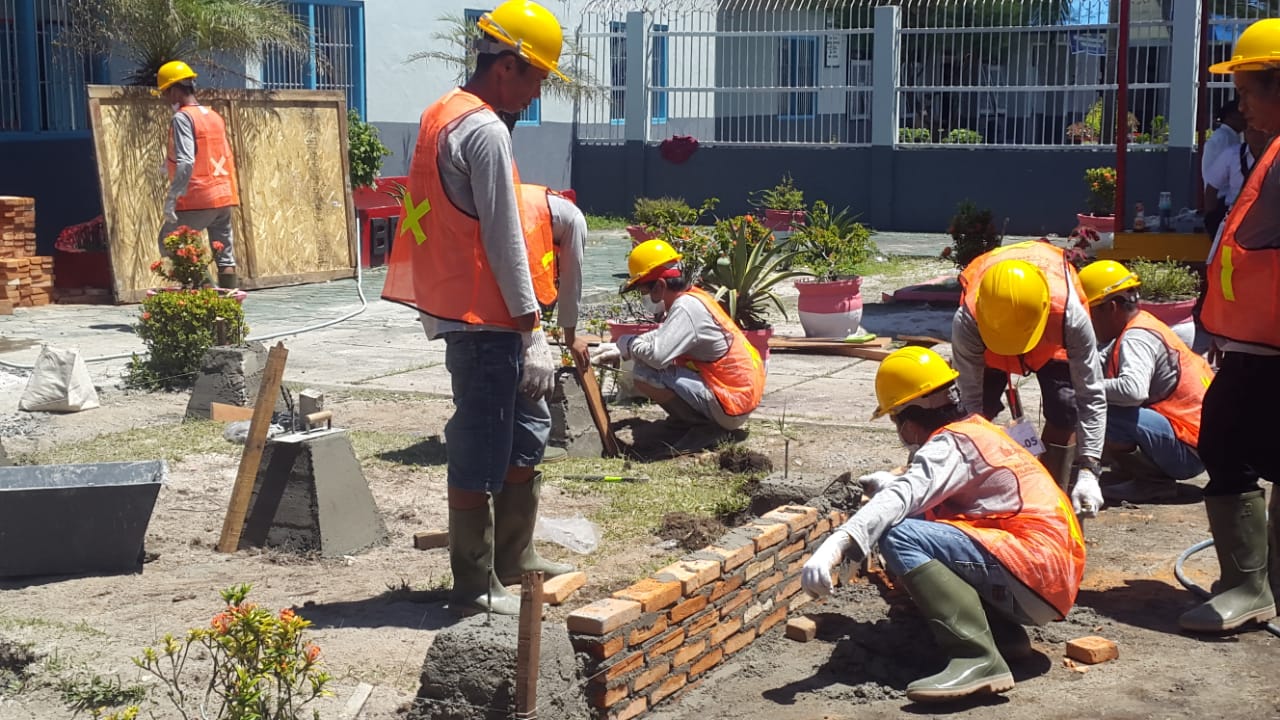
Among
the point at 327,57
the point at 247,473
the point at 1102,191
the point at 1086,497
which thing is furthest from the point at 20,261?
the point at 1102,191

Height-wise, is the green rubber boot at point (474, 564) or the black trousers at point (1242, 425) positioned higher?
the black trousers at point (1242, 425)

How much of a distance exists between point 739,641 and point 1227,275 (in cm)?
212

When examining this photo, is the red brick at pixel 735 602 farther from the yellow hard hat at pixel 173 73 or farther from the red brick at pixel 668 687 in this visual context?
the yellow hard hat at pixel 173 73

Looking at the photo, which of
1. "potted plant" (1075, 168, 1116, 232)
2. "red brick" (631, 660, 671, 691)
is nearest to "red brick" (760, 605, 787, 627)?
"red brick" (631, 660, 671, 691)

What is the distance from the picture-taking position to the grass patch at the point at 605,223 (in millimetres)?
21484

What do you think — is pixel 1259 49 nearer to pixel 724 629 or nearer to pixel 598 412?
pixel 724 629

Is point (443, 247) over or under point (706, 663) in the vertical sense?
over

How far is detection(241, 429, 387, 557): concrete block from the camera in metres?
5.77

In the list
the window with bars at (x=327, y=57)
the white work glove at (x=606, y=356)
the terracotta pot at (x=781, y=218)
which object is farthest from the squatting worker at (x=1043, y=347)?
the terracotta pot at (x=781, y=218)

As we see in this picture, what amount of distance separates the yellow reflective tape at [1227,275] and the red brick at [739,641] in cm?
202

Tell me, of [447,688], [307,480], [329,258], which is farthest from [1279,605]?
[329,258]

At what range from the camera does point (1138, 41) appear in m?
19.3

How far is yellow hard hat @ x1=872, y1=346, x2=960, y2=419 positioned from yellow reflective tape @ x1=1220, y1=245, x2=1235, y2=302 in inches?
43.5

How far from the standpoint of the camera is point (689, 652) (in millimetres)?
4641
